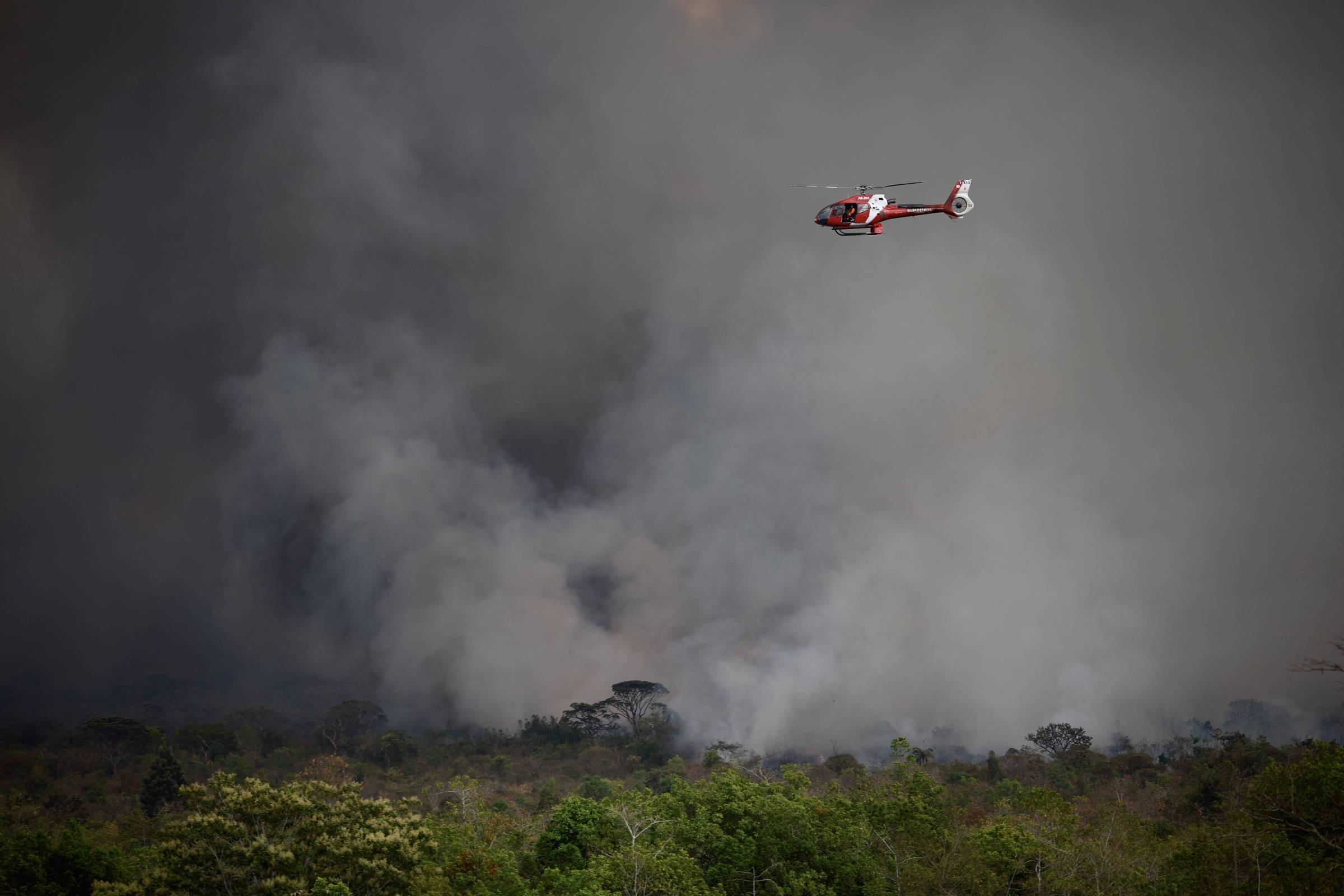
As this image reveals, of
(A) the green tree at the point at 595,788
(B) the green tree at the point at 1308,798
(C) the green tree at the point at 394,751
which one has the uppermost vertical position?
(C) the green tree at the point at 394,751

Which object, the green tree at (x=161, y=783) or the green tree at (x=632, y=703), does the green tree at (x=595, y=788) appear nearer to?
the green tree at (x=161, y=783)

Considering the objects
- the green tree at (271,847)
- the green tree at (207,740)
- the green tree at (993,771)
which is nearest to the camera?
the green tree at (271,847)

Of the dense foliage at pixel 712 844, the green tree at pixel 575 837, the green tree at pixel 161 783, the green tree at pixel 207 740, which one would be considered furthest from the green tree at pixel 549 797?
the green tree at pixel 207 740

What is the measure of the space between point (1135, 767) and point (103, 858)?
134148mm

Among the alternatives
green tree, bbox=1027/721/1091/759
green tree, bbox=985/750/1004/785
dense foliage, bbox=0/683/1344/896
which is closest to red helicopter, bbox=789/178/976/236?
dense foliage, bbox=0/683/1344/896

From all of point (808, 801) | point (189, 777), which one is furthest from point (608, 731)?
point (808, 801)

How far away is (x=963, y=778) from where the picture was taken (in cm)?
11069

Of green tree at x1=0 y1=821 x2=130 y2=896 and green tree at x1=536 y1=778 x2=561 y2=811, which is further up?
green tree at x1=536 y1=778 x2=561 y2=811

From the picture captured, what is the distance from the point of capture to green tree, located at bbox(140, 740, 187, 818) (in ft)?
354

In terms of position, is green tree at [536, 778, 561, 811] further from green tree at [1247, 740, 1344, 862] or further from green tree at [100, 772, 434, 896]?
green tree at [1247, 740, 1344, 862]

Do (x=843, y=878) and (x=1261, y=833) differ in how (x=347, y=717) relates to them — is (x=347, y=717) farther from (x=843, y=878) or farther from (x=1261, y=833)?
(x=1261, y=833)

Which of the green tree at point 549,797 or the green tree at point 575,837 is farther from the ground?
the green tree at point 549,797

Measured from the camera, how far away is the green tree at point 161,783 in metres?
108

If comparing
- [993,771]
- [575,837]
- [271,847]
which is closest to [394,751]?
[993,771]
